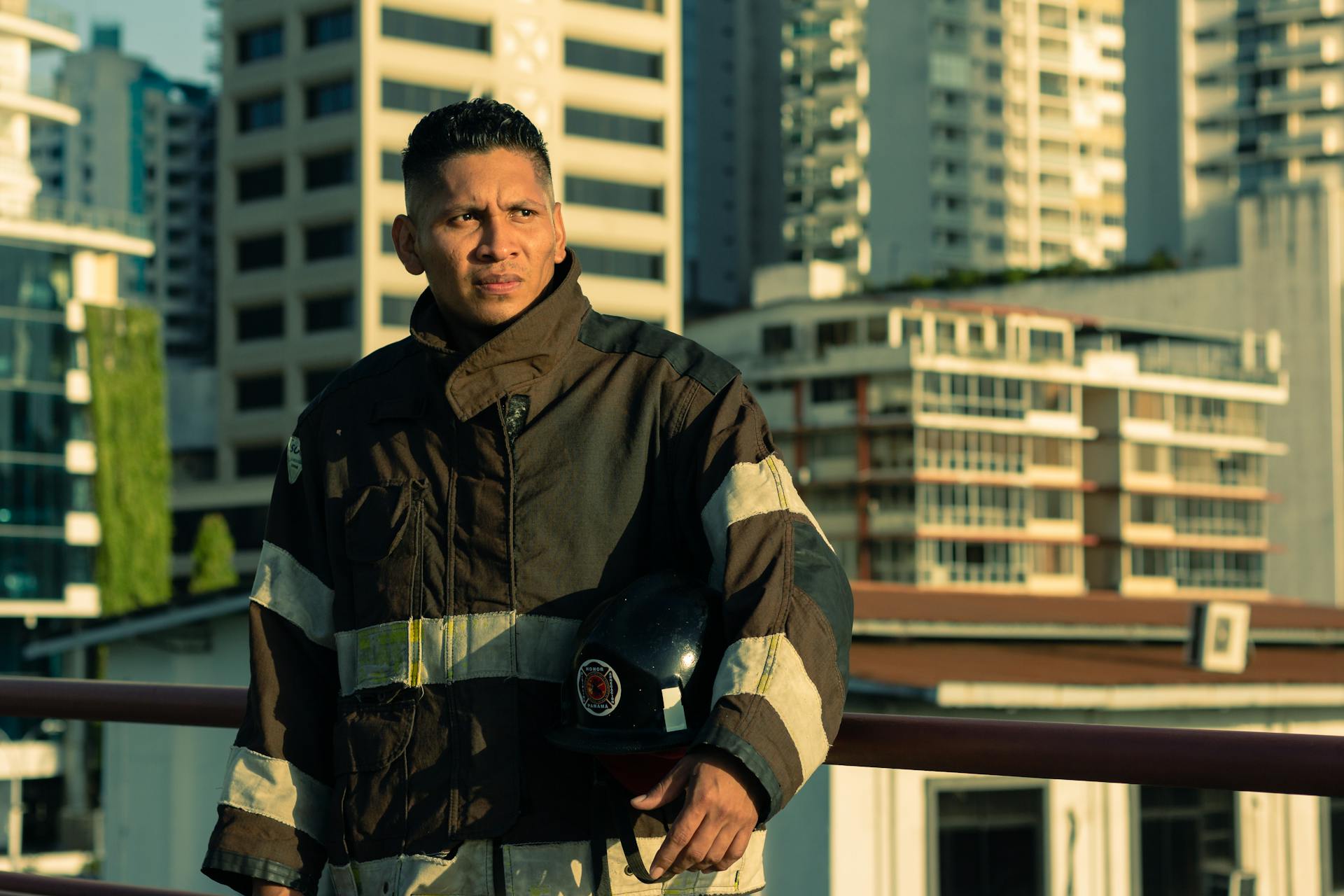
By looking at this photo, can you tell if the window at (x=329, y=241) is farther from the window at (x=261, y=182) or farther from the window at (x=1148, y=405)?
the window at (x=1148, y=405)

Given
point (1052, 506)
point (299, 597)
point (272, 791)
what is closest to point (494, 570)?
point (299, 597)

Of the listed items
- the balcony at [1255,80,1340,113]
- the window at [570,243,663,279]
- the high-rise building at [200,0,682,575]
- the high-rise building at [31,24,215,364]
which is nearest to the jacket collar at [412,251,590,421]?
the high-rise building at [200,0,682,575]

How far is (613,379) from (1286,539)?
283 feet

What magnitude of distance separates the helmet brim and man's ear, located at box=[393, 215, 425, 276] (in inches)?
31.1

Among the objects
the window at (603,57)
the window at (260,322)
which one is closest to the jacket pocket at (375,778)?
the window at (260,322)

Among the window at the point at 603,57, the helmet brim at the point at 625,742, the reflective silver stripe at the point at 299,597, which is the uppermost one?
the window at the point at 603,57

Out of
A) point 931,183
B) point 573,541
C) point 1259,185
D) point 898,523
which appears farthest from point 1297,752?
point 931,183

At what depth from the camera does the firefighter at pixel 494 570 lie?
2.52 metres

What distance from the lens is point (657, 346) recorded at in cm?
271

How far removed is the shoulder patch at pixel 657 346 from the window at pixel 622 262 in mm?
70373

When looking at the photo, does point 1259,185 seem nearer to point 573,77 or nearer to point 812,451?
point 812,451

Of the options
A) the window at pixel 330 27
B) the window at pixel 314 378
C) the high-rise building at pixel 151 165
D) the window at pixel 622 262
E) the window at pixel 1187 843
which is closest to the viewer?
the window at pixel 1187 843

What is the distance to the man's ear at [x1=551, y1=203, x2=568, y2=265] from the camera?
2814 mm

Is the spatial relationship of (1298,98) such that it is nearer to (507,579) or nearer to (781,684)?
(507,579)
